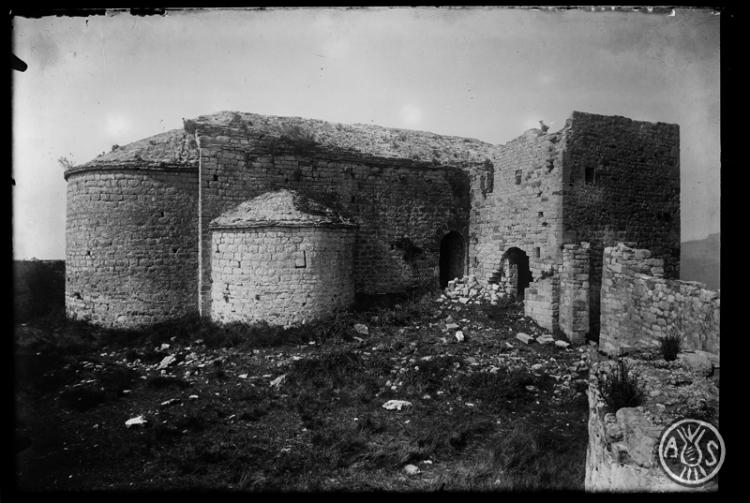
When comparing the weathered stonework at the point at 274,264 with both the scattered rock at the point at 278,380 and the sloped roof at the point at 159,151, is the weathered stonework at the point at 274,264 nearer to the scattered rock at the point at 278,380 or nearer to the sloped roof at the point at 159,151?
the sloped roof at the point at 159,151

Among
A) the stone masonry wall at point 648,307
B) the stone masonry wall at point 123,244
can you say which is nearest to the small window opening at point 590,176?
the stone masonry wall at point 648,307

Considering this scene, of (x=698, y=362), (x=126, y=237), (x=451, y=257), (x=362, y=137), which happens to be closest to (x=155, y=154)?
(x=126, y=237)

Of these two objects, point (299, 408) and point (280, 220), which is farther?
point (280, 220)

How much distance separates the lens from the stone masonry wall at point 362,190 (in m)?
10.7

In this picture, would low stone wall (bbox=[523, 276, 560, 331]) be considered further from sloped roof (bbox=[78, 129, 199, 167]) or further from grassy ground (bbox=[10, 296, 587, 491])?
sloped roof (bbox=[78, 129, 199, 167])

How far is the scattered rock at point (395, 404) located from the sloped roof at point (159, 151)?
8414 millimetres

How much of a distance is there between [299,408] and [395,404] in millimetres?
1566

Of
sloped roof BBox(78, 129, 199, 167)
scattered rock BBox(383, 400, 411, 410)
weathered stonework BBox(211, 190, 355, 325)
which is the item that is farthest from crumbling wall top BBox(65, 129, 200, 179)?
scattered rock BBox(383, 400, 411, 410)

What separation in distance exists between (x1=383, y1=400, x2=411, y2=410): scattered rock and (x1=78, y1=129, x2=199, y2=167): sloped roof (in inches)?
331

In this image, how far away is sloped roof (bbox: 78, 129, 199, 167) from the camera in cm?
1022

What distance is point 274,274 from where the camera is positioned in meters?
9.98

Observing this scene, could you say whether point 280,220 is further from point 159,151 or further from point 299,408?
point 299,408

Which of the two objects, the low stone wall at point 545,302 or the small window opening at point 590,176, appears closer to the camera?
the low stone wall at point 545,302
